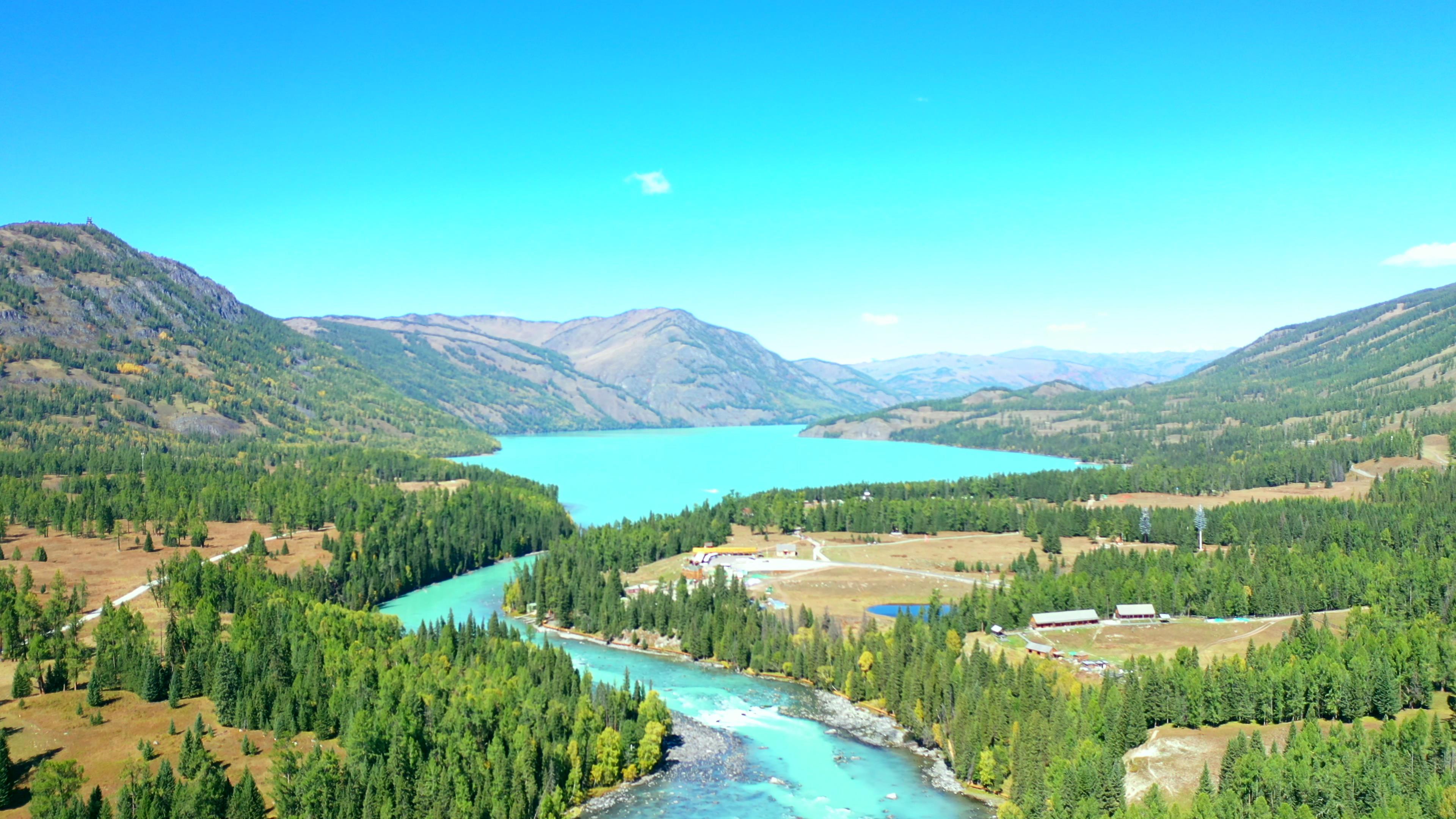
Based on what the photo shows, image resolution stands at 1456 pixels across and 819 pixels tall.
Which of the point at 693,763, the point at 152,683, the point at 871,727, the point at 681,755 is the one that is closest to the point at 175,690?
the point at 152,683

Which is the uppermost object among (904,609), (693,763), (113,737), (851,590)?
(113,737)

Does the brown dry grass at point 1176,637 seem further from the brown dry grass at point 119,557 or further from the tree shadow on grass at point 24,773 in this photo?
the brown dry grass at point 119,557

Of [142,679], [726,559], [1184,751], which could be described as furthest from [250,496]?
[1184,751]

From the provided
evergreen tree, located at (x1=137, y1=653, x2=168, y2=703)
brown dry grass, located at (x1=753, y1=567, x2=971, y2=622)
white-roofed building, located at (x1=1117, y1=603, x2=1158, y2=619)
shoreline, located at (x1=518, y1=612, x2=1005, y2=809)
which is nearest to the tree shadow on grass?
evergreen tree, located at (x1=137, y1=653, x2=168, y2=703)

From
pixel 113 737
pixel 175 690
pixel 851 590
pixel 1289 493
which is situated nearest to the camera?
pixel 113 737

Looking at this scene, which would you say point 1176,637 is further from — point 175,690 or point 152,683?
point 152,683

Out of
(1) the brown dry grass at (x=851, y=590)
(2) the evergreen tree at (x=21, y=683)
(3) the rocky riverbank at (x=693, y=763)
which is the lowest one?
(3) the rocky riverbank at (x=693, y=763)

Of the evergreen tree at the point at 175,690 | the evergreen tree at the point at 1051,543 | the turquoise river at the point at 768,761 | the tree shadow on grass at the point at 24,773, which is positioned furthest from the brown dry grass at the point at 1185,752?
the evergreen tree at the point at 1051,543

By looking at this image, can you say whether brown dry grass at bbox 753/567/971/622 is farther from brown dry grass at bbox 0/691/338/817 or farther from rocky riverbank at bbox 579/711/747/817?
brown dry grass at bbox 0/691/338/817
